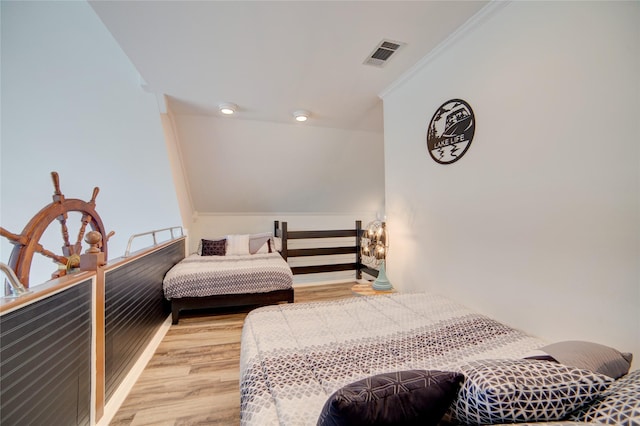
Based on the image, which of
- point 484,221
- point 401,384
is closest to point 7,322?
point 401,384

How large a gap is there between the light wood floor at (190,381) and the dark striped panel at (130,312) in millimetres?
149

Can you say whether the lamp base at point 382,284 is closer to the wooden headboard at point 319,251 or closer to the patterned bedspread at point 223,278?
the patterned bedspread at point 223,278

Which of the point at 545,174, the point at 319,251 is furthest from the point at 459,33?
the point at 319,251

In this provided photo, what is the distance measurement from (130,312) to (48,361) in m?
0.84

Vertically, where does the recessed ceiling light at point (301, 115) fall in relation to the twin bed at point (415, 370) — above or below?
above

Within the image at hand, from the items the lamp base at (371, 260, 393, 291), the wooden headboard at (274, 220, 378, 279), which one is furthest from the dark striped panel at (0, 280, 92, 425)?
the wooden headboard at (274, 220, 378, 279)

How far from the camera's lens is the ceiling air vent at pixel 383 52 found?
6.14 feet

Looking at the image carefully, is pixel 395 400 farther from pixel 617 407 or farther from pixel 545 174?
pixel 545 174

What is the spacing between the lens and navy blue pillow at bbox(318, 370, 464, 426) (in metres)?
0.61

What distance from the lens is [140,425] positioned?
4.59 feet

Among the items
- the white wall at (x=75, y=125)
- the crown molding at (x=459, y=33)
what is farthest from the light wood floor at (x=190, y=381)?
the crown molding at (x=459, y=33)

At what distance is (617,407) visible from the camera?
1.99ft

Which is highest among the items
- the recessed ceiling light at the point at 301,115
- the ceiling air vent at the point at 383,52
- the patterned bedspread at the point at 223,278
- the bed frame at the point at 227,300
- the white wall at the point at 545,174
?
the ceiling air vent at the point at 383,52

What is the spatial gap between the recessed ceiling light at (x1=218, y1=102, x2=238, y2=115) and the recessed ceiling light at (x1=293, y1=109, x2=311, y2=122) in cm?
67
